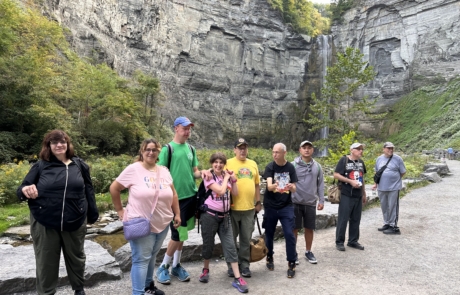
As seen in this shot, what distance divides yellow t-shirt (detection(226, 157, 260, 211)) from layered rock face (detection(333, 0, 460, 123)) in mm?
43105

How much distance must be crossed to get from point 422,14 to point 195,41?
29392 millimetres

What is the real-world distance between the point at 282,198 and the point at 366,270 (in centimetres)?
180

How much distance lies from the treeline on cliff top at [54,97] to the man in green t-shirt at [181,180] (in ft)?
48.0

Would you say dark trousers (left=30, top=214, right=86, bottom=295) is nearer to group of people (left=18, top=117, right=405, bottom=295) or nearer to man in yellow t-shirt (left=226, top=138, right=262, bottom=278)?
group of people (left=18, top=117, right=405, bottom=295)

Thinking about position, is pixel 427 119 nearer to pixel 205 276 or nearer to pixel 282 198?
pixel 282 198

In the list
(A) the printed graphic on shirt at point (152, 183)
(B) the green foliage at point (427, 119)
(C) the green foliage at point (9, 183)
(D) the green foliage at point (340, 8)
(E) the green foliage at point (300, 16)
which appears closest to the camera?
(A) the printed graphic on shirt at point (152, 183)

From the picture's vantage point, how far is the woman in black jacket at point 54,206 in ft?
10.3

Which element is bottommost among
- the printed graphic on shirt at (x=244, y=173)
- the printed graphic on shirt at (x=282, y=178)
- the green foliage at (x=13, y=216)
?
the green foliage at (x=13, y=216)

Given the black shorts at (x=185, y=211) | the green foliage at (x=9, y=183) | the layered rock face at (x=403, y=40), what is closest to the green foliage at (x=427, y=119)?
the layered rock face at (x=403, y=40)

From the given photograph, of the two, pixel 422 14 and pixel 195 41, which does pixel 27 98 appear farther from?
pixel 422 14

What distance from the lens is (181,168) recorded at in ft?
13.4

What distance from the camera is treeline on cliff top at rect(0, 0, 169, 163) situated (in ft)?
Answer: 54.5

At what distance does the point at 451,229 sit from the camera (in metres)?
7.07

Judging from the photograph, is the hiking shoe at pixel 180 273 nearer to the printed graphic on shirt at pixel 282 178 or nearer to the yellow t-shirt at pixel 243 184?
the yellow t-shirt at pixel 243 184
